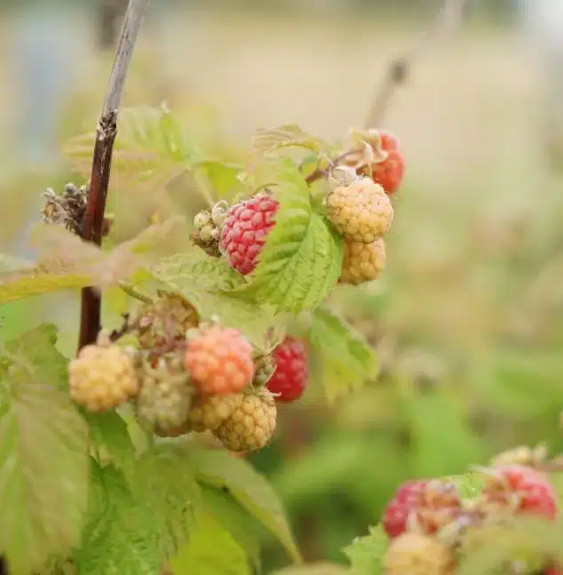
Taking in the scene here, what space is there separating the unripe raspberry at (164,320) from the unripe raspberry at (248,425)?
0.09m

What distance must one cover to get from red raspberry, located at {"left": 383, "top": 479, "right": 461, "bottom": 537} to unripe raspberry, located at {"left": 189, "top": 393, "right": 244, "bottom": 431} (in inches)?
6.6

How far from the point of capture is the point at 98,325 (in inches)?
38.3

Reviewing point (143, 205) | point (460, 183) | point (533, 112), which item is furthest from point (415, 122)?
point (143, 205)

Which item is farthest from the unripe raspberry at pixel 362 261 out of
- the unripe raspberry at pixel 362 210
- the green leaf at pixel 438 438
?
the green leaf at pixel 438 438

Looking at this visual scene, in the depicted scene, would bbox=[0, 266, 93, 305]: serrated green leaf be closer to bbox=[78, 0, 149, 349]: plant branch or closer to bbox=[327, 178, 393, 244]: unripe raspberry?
bbox=[78, 0, 149, 349]: plant branch

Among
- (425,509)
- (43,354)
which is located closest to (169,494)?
(43,354)

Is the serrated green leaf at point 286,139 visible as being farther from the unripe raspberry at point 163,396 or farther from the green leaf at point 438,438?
the green leaf at point 438,438

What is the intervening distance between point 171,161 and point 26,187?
107 centimetres

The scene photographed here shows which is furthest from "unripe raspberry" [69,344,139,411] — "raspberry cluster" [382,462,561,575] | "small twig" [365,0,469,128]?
"small twig" [365,0,469,128]

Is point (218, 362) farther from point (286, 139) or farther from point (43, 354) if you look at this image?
point (286, 139)

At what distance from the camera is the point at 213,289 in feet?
3.01

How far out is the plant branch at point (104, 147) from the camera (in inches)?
37.5

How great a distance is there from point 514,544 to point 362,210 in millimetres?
370

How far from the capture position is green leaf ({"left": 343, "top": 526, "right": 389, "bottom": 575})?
0.89 m
